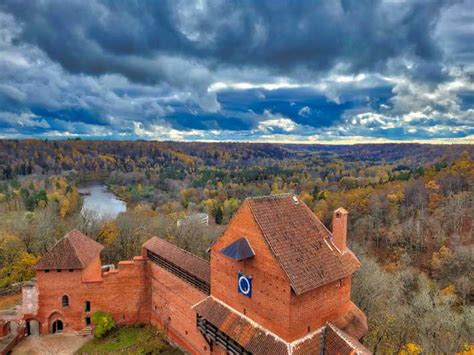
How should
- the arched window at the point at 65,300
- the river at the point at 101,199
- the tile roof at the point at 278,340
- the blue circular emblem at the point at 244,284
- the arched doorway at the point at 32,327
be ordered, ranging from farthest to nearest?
the river at the point at 101,199 → the arched doorway at the point at 32,327 → the arched window at the point at 65,300 → the blue circular emblem at the point at 244,284 → the tile roof at the point at 278,340

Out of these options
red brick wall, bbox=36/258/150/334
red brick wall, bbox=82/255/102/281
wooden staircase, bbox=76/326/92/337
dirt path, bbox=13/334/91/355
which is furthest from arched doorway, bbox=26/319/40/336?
red brick wall, bbox=82/255/102/281

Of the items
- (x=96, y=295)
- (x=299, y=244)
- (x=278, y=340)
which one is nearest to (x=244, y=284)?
(x=278, y=340)

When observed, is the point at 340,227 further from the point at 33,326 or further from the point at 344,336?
the point at 33,326

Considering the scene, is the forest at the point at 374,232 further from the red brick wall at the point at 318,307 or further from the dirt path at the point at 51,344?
the dirt path at the point at 51,344

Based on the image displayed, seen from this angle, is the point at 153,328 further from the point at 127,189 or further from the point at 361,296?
the point at 127,189

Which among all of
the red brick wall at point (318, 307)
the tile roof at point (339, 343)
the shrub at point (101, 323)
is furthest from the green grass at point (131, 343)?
the tile roof at point (339, 343)

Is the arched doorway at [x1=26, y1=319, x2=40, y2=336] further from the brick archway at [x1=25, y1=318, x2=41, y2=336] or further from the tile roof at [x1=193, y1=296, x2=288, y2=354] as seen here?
the tile roof at [x1=193, y1=296, x2=288, y2=354]
